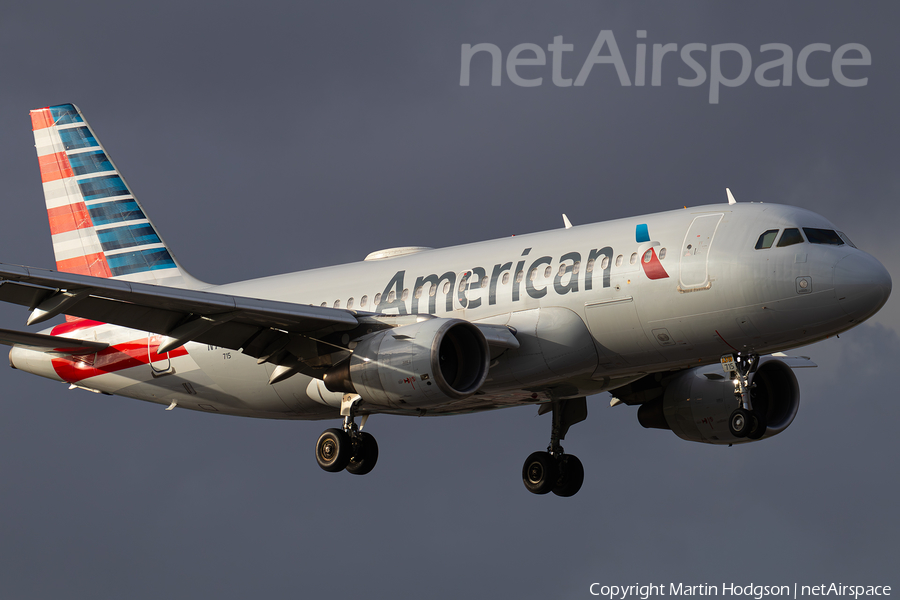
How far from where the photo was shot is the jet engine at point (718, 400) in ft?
114

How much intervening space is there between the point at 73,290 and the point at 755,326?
15193 millimetres

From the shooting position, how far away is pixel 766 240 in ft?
88.4

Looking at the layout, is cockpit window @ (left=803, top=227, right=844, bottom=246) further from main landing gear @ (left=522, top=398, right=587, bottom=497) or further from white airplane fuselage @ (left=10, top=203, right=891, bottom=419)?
main landing gear @ (left=522, top=398, right=587, bottom=497)

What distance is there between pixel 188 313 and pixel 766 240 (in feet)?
45.0

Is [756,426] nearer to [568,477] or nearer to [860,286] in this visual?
[860,286]

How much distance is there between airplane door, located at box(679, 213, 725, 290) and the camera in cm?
2698

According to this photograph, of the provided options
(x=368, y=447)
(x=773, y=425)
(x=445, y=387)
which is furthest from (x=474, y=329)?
(x=773, y=425)

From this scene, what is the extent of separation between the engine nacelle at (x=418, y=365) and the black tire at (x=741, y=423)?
6083 mm

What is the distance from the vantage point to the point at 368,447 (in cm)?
3152

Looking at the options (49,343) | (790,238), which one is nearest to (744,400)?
(790,238)

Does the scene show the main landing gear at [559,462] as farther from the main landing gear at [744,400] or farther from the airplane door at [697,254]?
the airplane door at [697,254]

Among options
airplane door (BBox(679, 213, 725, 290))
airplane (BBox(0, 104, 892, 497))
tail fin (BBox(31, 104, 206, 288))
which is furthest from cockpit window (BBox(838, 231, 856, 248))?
tail fin (BBox(31, 104, 206, 288))

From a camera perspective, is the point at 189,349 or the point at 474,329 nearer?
the point at 474,329

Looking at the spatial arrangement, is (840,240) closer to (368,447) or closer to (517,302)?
(517,302)
